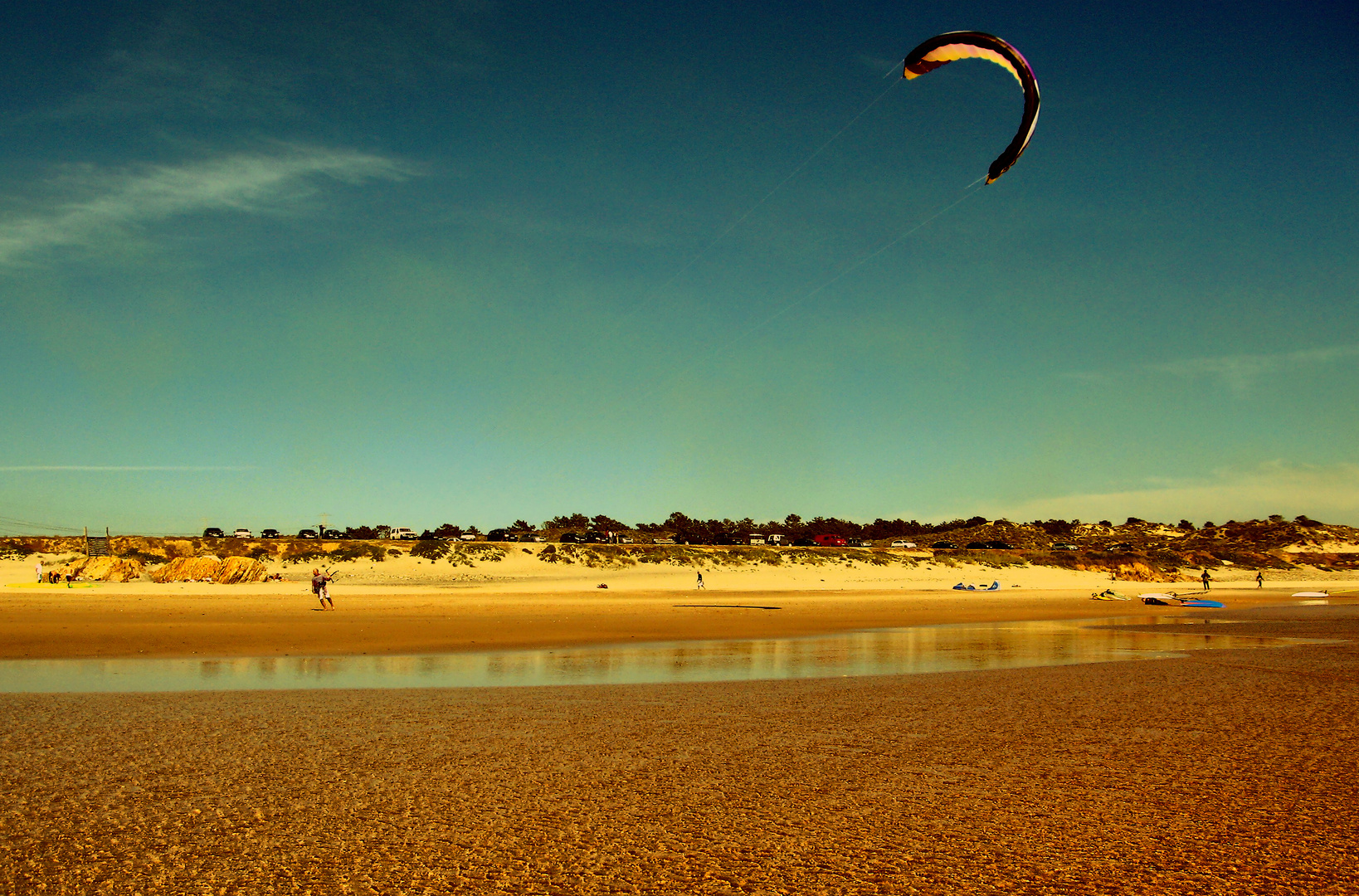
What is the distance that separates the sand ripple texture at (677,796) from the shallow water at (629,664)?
7.03 ft

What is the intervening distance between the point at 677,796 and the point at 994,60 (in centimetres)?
1370

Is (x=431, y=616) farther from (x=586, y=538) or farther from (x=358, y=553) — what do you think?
(x=586, y=538)

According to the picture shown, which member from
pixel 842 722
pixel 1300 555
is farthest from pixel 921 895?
pixel 1300 555

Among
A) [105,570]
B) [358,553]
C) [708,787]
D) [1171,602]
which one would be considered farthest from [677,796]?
[358,553]

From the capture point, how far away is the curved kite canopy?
1518 centimetres

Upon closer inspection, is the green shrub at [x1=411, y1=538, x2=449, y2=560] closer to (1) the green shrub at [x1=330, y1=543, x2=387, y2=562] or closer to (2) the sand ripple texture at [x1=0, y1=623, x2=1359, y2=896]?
(1) the green shrub at [x1=330, y1=543, x2=387, y2=562]

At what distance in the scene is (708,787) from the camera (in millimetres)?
7512

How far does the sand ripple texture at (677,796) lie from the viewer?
18.0 ft

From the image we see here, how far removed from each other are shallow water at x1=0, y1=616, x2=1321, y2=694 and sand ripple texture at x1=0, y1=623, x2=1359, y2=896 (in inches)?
84.3

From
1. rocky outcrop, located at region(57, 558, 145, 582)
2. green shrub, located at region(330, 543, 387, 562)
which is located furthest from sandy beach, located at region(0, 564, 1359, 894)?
green shrub, located at region(330, 543, 387, 562)

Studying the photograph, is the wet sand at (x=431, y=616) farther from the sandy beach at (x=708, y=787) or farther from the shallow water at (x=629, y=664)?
the sandy beach at (x=708, y=787)

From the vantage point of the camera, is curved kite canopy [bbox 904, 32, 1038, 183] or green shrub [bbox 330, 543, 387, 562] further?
green shrub [bbox 330, 543, 387, 562]

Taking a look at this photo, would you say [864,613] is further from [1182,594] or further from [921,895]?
[921,895]

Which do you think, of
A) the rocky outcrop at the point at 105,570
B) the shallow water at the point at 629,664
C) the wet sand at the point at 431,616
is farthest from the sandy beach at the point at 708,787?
the rocky outcrop at the point at 105,570
